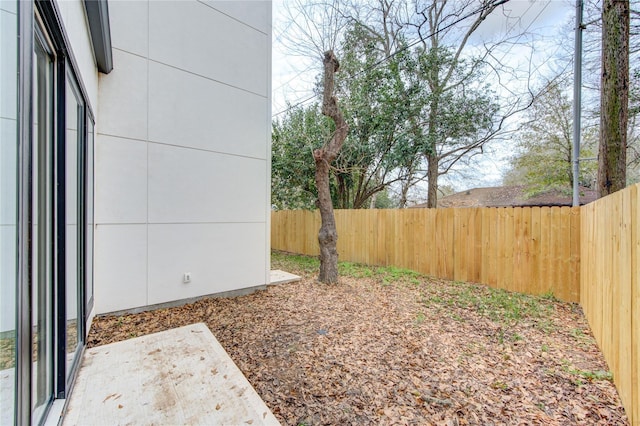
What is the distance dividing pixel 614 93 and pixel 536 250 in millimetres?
2368

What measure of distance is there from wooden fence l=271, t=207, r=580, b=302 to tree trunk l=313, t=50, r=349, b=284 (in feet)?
6.75

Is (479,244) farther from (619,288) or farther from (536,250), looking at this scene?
(619,288)

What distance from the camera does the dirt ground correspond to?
199 cm

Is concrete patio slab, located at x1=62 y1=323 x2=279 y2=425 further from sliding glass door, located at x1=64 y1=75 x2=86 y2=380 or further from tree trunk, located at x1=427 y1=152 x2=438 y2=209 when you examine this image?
tree trunk, located at x1=427 y1=152 x2=438 y2=209

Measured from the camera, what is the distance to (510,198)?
51.3 feet

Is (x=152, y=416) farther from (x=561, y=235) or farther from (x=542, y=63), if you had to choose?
(x=542, y=63)

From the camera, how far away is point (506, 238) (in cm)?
500

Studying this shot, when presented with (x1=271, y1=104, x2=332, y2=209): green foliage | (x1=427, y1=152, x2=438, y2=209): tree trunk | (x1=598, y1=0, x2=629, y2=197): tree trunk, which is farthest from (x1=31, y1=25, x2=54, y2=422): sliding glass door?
(x1=427, y1=152, x2=438, y2=209): tree trunk

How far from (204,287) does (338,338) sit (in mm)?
2228

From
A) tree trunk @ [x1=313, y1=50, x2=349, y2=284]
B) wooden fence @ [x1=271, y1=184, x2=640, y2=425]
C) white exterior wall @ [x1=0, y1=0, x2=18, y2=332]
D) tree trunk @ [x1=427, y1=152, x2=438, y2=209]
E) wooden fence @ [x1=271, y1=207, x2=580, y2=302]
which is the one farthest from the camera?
tree trunk @ [x1=427, y1=152, x2=438, y2=209]

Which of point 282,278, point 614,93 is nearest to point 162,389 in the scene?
point 282,278

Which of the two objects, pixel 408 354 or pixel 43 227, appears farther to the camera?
pixel 408 354

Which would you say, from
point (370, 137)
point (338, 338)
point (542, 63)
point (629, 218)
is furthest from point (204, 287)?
point (542, 63)

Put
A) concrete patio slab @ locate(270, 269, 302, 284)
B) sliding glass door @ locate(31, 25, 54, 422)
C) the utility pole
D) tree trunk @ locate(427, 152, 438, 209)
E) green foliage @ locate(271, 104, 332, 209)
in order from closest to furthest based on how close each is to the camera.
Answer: sliding glass door @ locate(31, 25, 54, 422)
the utility pole
concrete patio slab @ locate(270, 269, 302, 284)
green foliage @ locate(271, 104, 332, 209)
tree trunk @ locate(427, 152, 438, 209)
